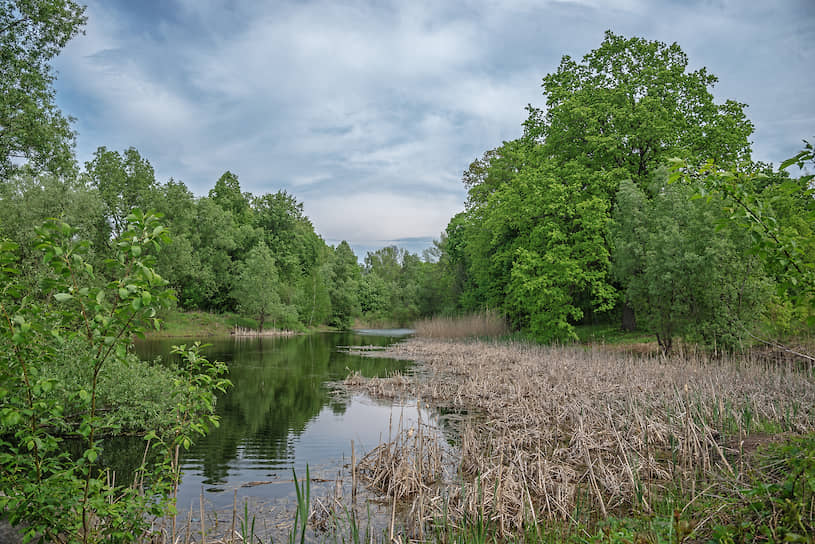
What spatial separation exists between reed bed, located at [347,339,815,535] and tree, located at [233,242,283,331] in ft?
118

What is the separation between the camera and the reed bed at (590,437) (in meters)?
5.31

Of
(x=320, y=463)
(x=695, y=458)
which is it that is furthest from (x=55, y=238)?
(x=695, y=458)

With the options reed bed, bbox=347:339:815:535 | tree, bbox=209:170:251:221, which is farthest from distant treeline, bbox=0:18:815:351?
tree, bbox=209:170:251:221

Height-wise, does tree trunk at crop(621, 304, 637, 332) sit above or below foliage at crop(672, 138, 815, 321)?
below

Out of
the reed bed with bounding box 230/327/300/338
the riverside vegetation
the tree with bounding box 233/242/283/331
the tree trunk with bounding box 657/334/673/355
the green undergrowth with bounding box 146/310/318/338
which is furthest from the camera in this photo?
the tree with bounding box 233/242/283/331

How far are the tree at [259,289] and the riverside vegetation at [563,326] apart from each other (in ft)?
24.4

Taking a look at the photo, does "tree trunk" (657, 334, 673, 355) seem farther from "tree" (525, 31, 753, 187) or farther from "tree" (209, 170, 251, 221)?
"tree" (209, 170, 251, 221)

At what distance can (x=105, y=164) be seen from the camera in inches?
1660

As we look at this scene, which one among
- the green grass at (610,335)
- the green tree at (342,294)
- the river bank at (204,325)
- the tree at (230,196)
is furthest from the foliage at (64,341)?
the green tree at (342,294)

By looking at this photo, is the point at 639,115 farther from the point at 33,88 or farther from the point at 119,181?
the point at 119,181

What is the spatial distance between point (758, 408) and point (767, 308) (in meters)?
7.46

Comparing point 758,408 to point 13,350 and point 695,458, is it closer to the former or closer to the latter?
point 695,458

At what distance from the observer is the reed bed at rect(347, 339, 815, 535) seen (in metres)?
5.31

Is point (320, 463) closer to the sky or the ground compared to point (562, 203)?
closer to the ground
